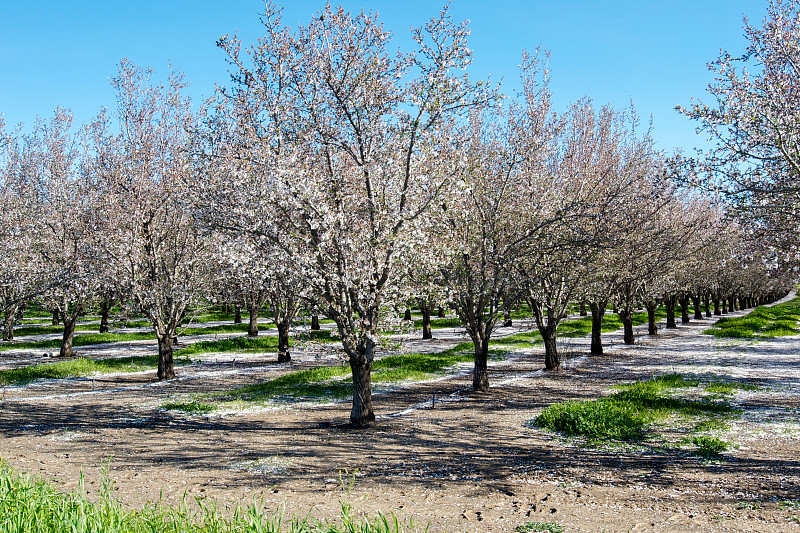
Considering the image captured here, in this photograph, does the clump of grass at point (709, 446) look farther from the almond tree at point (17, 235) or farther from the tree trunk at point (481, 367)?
the almond tree at point (17, 235)

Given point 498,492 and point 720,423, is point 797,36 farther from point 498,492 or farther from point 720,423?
point 498,492

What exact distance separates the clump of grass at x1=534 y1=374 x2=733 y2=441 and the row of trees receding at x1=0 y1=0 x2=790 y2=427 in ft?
15.2

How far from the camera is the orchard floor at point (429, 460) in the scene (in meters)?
8.62

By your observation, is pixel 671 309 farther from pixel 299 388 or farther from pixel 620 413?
pixel 299 388


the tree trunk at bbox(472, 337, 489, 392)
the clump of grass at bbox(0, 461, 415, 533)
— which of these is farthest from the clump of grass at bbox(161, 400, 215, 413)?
the clump of grass at bbox(0, 461, 415, 533)

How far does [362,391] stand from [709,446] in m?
8.76

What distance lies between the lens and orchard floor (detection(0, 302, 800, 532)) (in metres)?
8.62

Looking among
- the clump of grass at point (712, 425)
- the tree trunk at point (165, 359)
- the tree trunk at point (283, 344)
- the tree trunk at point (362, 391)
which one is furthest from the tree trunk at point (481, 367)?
the tree trunk at point (283, 344)

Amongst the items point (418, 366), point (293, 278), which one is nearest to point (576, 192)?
point (418, 366)

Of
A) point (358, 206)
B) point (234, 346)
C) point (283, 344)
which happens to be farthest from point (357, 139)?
point (234, 346)

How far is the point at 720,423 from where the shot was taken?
14367mm

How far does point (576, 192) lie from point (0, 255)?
25134mm

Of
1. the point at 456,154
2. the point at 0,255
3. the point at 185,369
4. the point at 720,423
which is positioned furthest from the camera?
the point at 185,369

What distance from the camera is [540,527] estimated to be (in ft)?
25.6
